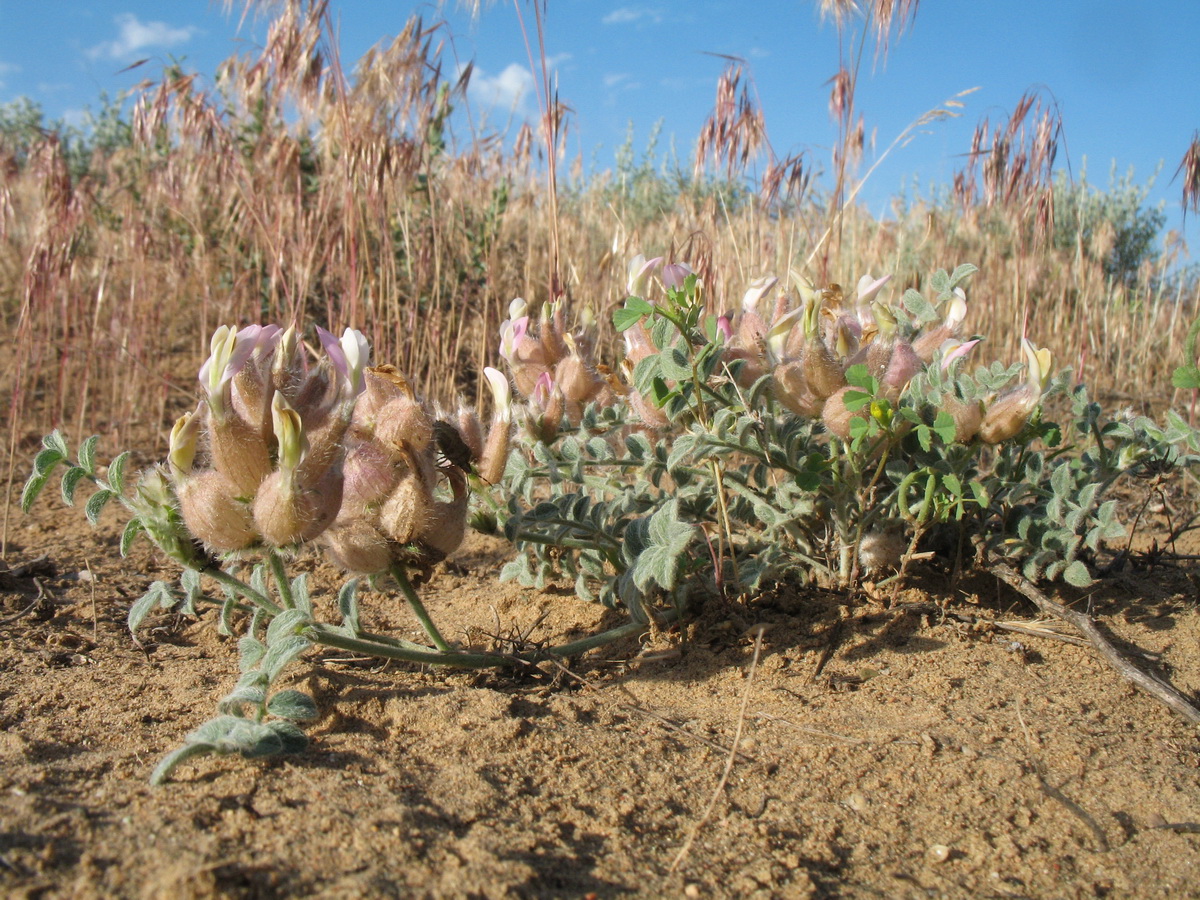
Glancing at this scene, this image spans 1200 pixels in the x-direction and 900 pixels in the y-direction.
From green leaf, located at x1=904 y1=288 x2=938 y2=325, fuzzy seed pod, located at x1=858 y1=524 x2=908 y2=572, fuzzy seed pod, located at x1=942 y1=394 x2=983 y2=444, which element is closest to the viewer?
fuzzy seed pod, located at x1=942 y1=394 x2=983 y2=444

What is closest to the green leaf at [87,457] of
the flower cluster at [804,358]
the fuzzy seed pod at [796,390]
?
the flower cluster at [804,358]

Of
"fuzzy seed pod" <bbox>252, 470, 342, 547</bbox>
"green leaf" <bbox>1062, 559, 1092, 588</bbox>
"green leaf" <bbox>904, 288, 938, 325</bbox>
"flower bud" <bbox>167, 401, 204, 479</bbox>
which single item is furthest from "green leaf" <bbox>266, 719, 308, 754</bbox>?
"green leaf" <bbox>904, 288, 938, 325</bbox>

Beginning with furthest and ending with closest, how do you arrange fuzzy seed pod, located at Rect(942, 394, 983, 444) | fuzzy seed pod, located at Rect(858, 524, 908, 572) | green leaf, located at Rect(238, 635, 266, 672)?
fuzzy seed pod, located at Rect(858, 524, 908, 572)
fuzzy seed pod, located at Rect(942, 394, 983, 444)
green leaf, located at Rect(238, 635, 266, 672)

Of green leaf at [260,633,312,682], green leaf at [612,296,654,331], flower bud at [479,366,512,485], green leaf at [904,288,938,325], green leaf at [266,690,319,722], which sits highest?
green leaf at [904,288,938,325]

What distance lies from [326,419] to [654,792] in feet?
2.14

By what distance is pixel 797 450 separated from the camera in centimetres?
159

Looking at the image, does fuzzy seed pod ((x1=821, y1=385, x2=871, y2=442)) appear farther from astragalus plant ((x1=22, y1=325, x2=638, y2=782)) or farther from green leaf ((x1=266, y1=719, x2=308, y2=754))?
green leaf ((x1=266, y1=719, x2=308, y2=754))

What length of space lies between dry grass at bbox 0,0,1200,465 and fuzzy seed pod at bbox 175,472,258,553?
1412 mm

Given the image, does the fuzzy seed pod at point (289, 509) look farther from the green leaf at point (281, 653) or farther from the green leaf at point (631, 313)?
the green leaf at point (631, 313)

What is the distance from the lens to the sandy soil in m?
0.85

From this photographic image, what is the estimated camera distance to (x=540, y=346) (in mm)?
1865

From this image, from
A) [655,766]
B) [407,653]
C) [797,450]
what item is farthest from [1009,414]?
[407,653]

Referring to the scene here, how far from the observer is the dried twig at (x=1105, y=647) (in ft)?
4.14

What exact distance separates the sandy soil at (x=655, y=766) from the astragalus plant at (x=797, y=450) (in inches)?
4.5
